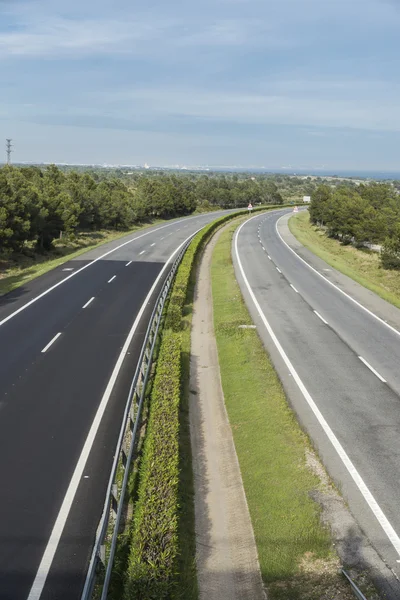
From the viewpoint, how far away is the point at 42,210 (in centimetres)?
4447

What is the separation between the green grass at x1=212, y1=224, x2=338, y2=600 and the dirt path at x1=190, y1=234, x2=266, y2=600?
0.22 m

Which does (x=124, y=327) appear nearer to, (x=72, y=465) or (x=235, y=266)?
(x=72, y=465)

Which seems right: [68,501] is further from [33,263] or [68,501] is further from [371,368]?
[33,263]

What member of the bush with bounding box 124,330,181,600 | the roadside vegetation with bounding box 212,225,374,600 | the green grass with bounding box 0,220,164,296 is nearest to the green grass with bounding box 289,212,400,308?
the roadside vegetation with bounding box 212,225,374,600

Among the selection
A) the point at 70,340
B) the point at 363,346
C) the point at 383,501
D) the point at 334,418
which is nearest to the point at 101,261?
the point at 70,340

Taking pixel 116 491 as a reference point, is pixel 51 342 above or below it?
above

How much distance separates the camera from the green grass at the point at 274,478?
30.6 ft

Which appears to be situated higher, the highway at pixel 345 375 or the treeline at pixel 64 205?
the treeline at pixel 64 205

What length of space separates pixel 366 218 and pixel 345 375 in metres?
47.5

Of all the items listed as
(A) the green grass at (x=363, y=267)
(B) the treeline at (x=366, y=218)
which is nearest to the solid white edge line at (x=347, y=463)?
(A) the green grass at (x=363, y=267)

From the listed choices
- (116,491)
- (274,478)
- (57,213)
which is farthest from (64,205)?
(116,491)

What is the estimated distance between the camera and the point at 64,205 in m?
51.0

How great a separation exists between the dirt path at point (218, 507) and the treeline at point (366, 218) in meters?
31.7

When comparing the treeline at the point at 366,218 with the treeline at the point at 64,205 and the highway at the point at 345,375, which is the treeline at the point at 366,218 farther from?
the treeline at the point at 64,205
